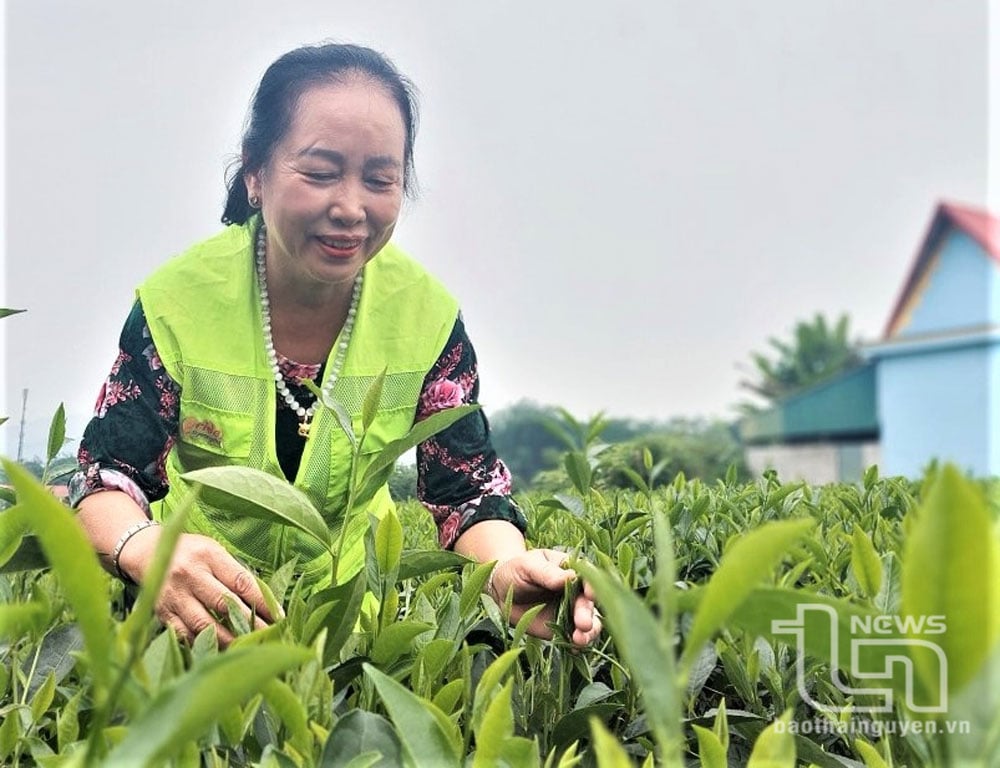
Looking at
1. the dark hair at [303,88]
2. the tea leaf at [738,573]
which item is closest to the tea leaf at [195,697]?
the tea leaf at [738,573]

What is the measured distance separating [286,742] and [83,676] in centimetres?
19

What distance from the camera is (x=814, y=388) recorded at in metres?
1.90

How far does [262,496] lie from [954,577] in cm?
34

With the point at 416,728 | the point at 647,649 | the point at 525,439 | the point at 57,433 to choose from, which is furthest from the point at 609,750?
the point at 525,439

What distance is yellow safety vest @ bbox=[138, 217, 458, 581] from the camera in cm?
100

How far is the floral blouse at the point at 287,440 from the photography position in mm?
1013

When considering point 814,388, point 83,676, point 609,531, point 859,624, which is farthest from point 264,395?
point 814,388

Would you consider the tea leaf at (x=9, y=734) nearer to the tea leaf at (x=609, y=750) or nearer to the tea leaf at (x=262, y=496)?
the tea leaf at (x=262, y=496)

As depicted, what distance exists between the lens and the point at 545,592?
731mm

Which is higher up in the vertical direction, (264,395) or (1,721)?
(264,395)

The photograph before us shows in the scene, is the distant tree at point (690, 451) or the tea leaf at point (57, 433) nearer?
the tea leaf at point (57, 433)

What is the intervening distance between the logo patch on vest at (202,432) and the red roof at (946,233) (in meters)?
0.68

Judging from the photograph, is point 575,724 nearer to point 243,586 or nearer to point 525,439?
point 243,586

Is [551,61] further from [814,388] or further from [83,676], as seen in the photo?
[814,388]
